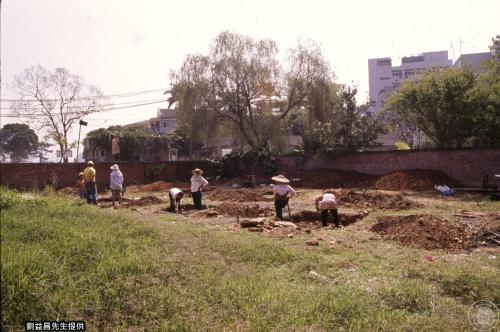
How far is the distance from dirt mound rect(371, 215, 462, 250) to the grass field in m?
0.81

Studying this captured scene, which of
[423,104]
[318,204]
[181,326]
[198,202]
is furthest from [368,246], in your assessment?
[423,104]

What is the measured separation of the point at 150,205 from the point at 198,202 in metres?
2.26

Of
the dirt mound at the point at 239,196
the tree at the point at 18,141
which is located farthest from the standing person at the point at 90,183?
the tree at the point at 18,141

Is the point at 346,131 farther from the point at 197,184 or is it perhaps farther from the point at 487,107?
the point at 197,184

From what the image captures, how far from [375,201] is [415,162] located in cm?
785

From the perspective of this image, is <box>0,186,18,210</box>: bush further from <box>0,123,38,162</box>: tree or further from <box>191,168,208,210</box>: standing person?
<box>0,123,38,162</box>: tree

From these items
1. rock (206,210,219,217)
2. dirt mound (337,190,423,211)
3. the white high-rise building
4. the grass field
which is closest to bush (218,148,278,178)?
dirt mound (337,190,423,211)

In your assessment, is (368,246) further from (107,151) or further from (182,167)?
(107,151)

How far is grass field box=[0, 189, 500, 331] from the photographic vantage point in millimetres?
3441

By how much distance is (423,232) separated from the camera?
25.2ft

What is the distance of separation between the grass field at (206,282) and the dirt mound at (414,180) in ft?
39.5

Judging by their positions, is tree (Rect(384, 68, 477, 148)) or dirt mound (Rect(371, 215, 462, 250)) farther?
tree (Rect(384, 68, 477, 148))

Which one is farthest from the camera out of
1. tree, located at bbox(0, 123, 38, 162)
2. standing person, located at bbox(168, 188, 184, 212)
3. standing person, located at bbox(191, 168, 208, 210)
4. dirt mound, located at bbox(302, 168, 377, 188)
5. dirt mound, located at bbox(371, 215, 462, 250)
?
tree, located at bbox(0, 123, 38, 162)

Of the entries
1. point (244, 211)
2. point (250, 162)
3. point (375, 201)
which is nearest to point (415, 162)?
point (375, 201)
